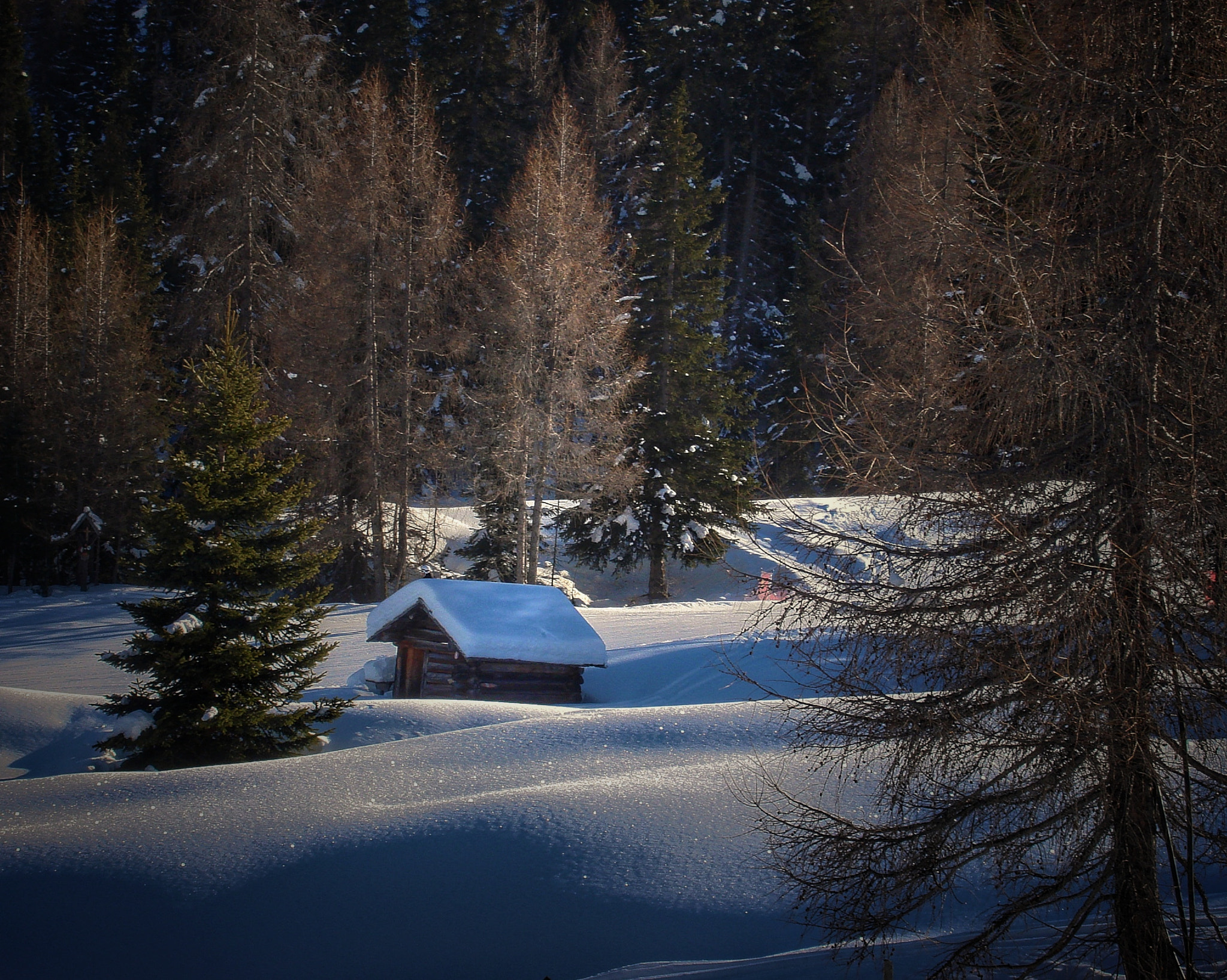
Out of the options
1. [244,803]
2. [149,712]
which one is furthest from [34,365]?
[244,803]

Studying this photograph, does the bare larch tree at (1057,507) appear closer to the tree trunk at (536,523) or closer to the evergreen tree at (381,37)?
the tree trunk at (536,523)

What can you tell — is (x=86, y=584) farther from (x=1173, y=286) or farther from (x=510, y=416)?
(x=1173, y=286)

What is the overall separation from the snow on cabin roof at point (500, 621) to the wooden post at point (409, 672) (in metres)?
0.85

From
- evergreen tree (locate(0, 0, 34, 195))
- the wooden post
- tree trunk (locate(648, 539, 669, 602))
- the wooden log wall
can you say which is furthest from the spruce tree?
evergreen tree (locate(0, 0, 34, 195))

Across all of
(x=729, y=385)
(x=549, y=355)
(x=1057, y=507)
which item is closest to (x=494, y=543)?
(x=549, y=355)

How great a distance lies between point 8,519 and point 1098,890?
31.5 m

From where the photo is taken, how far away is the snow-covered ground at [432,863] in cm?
547

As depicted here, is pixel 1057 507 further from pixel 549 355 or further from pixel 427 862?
pixel 549 355

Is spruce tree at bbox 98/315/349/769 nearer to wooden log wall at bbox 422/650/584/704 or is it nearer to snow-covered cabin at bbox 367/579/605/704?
snow-covered cabin at bbox 367/579/605/704

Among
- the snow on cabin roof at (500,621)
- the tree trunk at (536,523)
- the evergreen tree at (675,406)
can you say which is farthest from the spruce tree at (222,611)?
the evergreen tree at (675,406)

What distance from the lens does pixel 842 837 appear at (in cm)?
453

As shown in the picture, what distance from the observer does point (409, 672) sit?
14984mm

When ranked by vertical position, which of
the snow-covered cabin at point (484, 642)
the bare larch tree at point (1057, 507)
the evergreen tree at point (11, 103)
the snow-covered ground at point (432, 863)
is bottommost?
the snow-covered ground at point (432, 863)

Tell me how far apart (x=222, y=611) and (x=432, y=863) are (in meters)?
4.98
